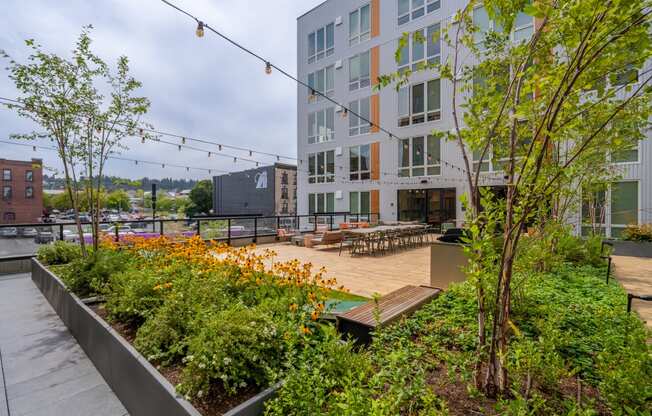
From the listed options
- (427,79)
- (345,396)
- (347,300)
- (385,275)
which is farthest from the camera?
(427,79)

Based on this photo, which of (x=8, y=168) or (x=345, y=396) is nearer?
(x=345, y=396)

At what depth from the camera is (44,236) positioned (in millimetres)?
6324

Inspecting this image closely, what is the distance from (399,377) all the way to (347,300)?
2287 millimetres

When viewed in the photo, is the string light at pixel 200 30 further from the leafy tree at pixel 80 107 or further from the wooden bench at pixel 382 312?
the wooden bench at pixel 382 312

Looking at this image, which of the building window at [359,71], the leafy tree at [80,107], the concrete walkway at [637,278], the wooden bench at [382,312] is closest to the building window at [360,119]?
the building window at [359,71]

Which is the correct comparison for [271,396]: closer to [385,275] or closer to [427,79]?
[385,275]

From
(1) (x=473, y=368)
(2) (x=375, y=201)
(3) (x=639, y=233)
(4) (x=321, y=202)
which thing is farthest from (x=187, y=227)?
(3) (x=639, y=233)

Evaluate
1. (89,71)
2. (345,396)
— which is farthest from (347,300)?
(89,71)

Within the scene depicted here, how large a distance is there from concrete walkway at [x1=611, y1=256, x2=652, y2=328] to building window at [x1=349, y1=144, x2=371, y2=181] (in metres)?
10.0

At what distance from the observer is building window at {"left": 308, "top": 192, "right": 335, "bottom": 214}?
55.4 feet

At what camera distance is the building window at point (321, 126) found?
1675cm

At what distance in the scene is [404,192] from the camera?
1416 cm

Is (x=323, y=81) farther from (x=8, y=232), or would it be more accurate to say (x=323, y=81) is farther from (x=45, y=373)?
(x=45, y=373)

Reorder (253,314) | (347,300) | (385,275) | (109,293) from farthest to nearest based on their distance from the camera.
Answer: (385,275)
(347,300)
(109,293)
(253,314)
